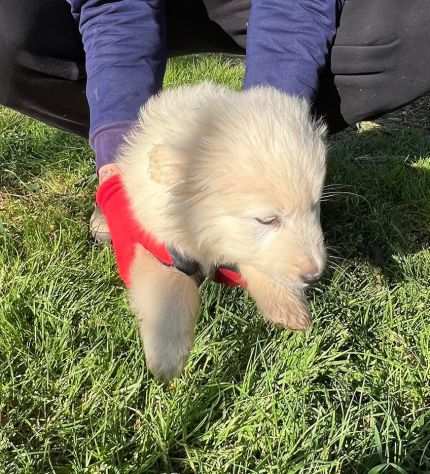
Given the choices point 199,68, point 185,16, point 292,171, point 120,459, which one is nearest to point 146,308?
point 120,459

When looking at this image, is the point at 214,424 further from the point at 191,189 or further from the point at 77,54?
the point at 77,54

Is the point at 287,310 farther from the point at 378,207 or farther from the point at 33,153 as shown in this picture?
the point at 33,153

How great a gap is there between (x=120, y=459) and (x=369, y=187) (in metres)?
1.41

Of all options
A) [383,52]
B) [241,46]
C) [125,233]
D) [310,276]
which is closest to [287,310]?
[310,276]

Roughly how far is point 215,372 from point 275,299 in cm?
25

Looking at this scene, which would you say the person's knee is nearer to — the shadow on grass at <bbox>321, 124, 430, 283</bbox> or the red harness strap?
the red harness strap

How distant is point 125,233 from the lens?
58.5 inches

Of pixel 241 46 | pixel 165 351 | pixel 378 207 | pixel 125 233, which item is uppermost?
pixel 241 46

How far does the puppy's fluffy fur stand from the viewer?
126 centimetres

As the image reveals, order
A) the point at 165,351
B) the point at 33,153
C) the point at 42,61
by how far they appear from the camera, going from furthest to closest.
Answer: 1. the point at 33,153
2. the point at 42,61
3. the point at 165,351

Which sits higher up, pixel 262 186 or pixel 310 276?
pixel 262 186

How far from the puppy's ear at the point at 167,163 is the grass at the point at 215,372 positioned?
48 centimetres

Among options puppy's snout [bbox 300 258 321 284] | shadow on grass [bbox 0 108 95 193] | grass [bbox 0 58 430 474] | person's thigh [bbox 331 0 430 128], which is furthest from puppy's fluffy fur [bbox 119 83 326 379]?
shadow on grass [bbox 0 108 95 193]

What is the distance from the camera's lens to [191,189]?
1318 mm
